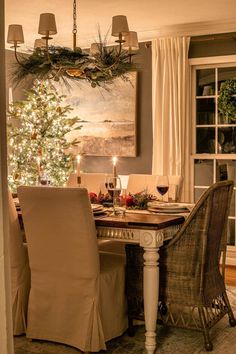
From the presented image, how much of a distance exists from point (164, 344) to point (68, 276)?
2.48 feet

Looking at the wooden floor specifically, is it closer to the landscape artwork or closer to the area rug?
the area rug

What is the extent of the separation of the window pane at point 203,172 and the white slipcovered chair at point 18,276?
9.58 feet

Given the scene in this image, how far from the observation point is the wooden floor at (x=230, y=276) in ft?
15.1

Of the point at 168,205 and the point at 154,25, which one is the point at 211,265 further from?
the point at 154,25

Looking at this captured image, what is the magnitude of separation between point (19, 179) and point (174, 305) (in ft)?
10.9

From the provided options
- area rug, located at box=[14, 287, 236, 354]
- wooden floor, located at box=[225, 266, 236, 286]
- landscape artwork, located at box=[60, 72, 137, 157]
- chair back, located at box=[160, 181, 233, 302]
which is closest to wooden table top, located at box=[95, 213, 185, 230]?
chair back, located at box=[160, 181, 233, 302]

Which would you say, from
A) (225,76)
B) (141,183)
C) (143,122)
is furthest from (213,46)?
(141,183)

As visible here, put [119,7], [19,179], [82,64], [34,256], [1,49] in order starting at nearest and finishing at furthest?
[1,49] < [34,256] < [82,64] < [119,7] < [19,179]

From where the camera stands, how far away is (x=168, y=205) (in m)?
3.40

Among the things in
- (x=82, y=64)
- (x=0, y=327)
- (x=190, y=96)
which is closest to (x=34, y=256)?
(x=82, y=64)

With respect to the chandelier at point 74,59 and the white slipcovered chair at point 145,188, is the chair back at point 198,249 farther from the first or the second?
the chandelier at point 74,59

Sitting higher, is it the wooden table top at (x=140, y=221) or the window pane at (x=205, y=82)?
the window pane at (x=205, y=82)

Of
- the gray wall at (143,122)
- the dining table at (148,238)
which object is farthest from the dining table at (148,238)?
the gray wall at (143,122)

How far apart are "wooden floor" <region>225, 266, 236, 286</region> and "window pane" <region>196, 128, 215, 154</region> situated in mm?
1320
